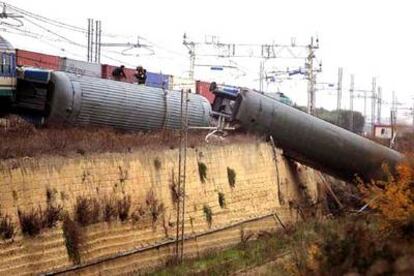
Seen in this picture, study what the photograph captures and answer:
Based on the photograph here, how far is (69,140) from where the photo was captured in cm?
1692

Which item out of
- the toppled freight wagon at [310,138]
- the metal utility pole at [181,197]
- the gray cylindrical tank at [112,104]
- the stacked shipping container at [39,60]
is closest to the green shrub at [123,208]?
the metal utility pole at [181,197]

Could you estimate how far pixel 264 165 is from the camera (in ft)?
81.2

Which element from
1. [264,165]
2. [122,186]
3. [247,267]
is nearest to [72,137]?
[122,186]

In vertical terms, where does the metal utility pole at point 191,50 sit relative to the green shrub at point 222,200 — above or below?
above

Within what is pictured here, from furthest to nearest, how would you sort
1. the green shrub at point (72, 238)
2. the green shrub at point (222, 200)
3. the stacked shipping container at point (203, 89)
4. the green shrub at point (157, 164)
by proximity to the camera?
the stacked shipping container at point (203, 89) → the green shrub at point (222, 200) → the green shrub at point (157, 164) → the green shrub at point (72, 238)

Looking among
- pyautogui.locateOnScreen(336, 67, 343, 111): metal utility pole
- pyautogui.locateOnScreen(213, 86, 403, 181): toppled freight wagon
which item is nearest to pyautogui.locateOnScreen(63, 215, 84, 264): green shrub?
pyautogui.locateOnScreen(213, 86, 403, 181): toppled freight wagon

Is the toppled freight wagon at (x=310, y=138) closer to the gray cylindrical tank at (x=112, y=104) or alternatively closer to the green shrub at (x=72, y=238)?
the gray cylindrical tank at (x=112, y=104)

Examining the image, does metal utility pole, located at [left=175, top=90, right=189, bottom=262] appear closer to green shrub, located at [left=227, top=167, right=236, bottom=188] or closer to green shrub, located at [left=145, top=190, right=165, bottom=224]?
green shrub, located at [left=145, top=190, right=165, bottom=224]

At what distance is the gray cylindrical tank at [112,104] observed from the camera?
19.9m

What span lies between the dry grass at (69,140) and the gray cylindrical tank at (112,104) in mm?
490

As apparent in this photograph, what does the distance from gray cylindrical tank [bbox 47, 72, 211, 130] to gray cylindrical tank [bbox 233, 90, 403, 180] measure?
2135mm

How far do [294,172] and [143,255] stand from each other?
1179 cm

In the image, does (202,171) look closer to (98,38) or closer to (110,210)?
(110,210)

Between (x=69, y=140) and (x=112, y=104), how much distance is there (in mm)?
4668
